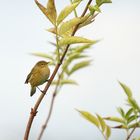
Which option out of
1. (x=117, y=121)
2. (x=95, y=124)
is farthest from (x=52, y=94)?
(x=117, y=121)

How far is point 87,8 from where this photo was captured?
1.26 metres

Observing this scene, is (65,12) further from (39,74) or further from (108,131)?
(108,131)

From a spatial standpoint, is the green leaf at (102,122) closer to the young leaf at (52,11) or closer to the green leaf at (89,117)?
the green leaf at (89,117)

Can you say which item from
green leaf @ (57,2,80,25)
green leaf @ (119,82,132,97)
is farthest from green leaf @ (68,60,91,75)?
green leaf @ (57,2,80,25)

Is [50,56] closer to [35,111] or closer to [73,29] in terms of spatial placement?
[73,29]

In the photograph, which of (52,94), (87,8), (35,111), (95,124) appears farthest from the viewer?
(95,124)

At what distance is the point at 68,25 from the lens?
54.3 inches

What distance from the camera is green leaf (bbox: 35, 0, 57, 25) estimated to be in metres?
1.33

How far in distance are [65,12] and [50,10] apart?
0.08m

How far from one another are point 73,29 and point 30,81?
9.1 inches

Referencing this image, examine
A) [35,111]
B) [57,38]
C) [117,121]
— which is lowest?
[117,121]

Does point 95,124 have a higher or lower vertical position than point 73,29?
lower

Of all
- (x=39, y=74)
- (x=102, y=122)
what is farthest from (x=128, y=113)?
(x=39, y=74)

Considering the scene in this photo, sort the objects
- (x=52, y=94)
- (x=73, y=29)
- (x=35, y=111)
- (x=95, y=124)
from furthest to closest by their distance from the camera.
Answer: (x=95, y=124) → (x=52, y=94) → (x=73, y=29) → (x=35, y=111)
